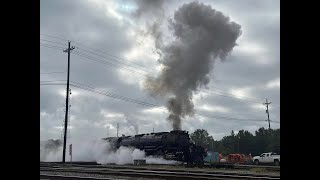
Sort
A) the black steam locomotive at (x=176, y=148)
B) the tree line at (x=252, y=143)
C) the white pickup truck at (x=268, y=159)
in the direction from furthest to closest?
the tree line at (x=252, y=143) → the white pickup truck at (x=268, y=159) → the black steam locomotive at (x=176, y=148)

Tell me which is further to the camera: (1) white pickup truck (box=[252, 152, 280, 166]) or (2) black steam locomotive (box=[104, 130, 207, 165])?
(1) white pickup truck (box=[252, 152, 280, 166])

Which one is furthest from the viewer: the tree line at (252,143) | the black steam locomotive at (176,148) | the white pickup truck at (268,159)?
the tree line at (252,143)

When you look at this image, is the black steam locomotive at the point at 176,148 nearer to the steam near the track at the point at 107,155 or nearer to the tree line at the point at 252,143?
the steam near the track at the point at 107,155

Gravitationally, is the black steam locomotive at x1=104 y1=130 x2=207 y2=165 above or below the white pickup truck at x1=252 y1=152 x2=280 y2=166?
above

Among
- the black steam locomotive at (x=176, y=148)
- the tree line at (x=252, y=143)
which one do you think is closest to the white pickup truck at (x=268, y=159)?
the black steam locomotive at (x=176, y=148)

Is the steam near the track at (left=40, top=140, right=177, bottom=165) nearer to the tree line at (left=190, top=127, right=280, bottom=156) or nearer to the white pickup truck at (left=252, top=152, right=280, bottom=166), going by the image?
the white pickup truck at (left=252, top=152, right=280, bottom=166)

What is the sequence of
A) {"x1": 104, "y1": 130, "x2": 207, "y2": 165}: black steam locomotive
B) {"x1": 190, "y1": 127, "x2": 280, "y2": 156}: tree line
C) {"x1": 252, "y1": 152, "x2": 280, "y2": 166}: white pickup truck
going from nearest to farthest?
{"x1": 104, "y1": 130, "x2": 207, "y2": 165}: black steam locomotive
{"x1": 252, "y1": 152, "x2": 280, "y2": 166}: white pickup truck
{"x1": 190, "y1": 127, "x2": 280, "y2": 156}: tree line

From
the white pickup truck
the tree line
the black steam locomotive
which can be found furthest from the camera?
the tree line

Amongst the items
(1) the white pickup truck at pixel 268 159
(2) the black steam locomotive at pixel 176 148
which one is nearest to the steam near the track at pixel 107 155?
(2) the black steam locomotive at pixel 176 148

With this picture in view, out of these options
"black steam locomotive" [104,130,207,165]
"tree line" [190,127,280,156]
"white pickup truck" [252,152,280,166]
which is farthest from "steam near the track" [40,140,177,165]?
"tree line" [190,127,280,156]

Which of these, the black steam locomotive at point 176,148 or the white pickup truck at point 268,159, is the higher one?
the black steam locomotive at point 176,148

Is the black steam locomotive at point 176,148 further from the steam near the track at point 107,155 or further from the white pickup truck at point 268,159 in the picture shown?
the white pickup truck at point 268,159

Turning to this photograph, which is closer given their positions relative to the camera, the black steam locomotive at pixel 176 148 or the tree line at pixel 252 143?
the black steam locomotive at pixel 176 148
